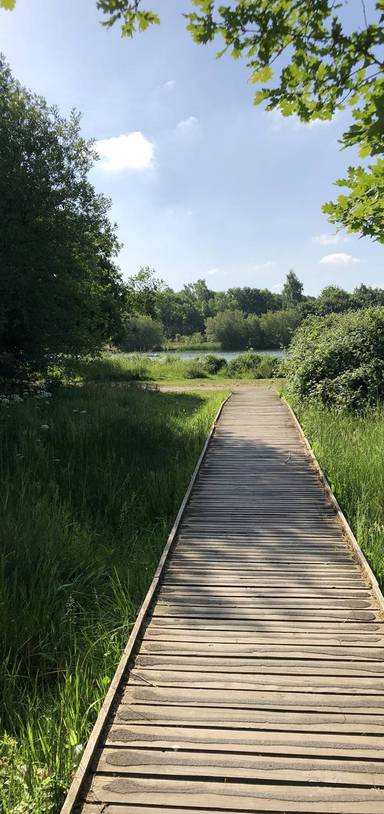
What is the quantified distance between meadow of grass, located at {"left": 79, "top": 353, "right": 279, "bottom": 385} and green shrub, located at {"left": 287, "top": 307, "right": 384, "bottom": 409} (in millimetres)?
Result: 10029

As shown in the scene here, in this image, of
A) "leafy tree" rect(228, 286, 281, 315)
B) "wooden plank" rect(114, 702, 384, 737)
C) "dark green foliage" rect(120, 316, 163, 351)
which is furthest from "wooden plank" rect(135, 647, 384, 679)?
"leafy tree" rect(228, 286, 281, 315)

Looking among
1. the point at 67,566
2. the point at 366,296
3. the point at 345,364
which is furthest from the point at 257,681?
the point at 366,296

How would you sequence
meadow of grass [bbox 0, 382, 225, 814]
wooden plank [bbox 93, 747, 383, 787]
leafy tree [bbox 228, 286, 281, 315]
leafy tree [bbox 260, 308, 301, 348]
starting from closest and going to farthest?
wooden plank [bbox 93, 747, 383, 787] → meadow of grass [bbox 0, 382, 225, 814] → leafy tree [bbox 260, 308, 301, 348] → leafy tree [bbox 228, 286, 281, 315]

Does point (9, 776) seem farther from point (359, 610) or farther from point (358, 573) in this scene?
point (358, 573)

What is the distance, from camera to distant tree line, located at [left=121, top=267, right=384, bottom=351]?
24062mm

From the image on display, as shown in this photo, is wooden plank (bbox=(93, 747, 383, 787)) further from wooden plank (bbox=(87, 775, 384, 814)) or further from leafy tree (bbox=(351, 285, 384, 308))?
leafy tree (bbox=(351, 285, 384, 308))

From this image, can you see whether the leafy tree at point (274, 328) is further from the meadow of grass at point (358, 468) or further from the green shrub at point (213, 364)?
the meadow of grass at point (358, 468)

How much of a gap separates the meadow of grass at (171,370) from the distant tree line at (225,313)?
5.14 ft

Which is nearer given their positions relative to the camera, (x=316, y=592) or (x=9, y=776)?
(x=9, y=776)

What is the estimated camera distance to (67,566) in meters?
4.48

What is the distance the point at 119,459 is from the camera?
756 cm

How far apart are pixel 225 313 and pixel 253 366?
50.5m

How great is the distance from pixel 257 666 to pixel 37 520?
2.56 metres

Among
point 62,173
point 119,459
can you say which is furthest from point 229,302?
point 119,459
